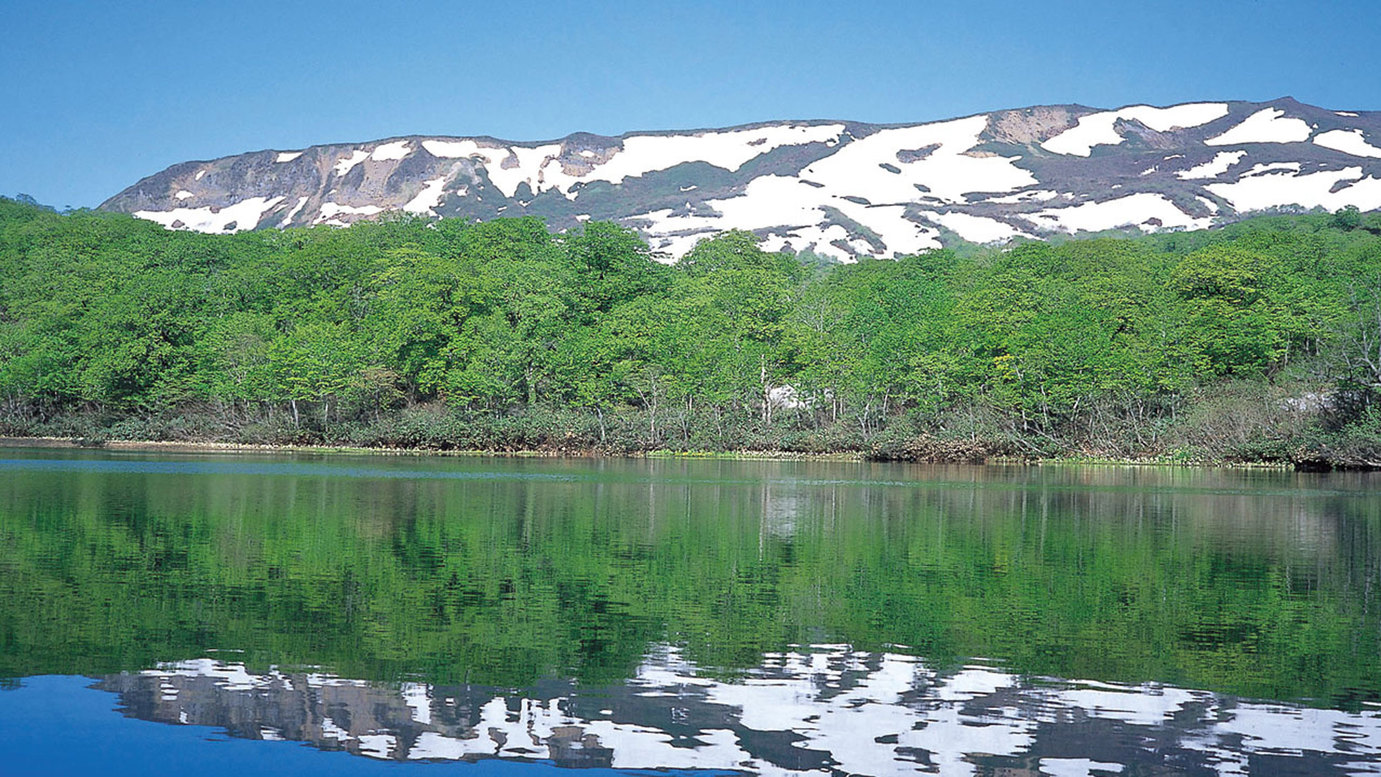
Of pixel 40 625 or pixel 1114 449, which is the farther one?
pixel 1114 449

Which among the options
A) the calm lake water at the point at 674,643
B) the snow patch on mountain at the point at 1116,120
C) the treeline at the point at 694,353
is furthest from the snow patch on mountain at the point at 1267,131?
the calm lake water at the point at 674,643

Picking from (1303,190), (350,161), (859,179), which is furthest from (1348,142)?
(350,161)

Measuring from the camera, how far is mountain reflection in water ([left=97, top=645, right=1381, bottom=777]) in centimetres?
934

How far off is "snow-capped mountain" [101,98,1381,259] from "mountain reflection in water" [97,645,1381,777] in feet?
437

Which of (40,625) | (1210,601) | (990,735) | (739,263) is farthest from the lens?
(739,263)

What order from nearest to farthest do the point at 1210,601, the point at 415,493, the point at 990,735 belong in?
the point at 990,735, the point at 1210,601, the point at 415,493

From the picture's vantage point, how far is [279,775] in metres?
8.90

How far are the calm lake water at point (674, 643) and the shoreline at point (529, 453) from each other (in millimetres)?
31849

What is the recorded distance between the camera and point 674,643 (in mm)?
13242

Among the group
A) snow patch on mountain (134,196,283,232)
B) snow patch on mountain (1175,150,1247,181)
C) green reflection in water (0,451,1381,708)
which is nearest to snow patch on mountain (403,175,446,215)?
snow patch on mountain (134,196,283,232)

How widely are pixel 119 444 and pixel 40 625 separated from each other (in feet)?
192

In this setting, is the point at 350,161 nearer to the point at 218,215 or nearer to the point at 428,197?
the point at 218,215

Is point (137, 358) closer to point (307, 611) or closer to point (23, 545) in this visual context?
point (23, 545)

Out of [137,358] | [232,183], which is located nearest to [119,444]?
[137,358]
